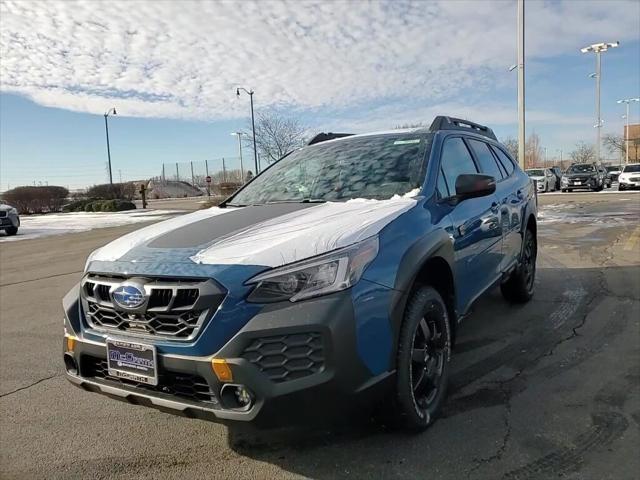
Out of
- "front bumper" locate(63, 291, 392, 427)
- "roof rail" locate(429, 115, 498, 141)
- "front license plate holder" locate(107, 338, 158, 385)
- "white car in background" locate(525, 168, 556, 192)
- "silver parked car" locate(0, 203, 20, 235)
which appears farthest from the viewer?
"white car in background" locate(525, 168, 556, 192)

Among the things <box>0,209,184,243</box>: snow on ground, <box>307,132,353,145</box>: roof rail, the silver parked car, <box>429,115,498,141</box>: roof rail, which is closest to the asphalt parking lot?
<box>429,115,498,141</box>: roof rail

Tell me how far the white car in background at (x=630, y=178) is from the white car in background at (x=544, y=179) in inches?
157

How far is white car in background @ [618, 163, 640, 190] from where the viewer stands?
2808cm

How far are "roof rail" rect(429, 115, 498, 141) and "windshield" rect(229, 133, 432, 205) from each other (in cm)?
26

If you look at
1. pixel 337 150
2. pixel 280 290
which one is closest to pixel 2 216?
pixel 337 150

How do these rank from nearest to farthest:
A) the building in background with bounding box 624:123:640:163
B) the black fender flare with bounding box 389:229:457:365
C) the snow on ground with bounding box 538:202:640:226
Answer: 1. the black fender flare with bounding box 389:229:457:365
2. the snow on ground with bounding box 538:202:640:226
3. the building in background with bounding box 624:123:640:163

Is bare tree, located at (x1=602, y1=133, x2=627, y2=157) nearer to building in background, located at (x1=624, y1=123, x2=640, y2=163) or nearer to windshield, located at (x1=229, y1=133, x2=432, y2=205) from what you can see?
building in background, located at (x1=624, y1=123, x2=640, y2=163)

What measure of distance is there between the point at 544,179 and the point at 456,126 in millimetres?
29536

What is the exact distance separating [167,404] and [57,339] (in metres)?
3.30

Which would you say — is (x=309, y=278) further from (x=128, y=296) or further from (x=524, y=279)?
(x=524, y=279)

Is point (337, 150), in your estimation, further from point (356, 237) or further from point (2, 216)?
point (2, 216)

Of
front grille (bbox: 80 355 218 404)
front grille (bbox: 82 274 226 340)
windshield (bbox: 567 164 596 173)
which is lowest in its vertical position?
front grille (bbox: 80 355 218 404)

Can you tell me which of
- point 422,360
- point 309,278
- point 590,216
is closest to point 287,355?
point 309,278

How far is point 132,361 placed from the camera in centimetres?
237
